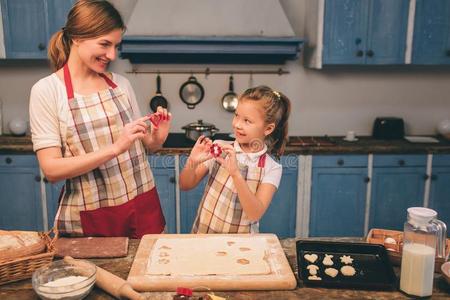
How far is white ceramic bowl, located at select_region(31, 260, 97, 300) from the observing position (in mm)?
1283

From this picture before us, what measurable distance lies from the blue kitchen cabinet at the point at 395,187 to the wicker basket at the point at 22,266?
279 centimetres

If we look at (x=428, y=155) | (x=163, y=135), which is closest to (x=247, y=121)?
(x=163, y=135)

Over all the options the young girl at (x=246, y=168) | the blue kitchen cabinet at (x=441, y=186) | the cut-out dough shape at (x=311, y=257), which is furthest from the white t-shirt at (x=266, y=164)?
the blue kitchen cabinet at (x=441, y=186)

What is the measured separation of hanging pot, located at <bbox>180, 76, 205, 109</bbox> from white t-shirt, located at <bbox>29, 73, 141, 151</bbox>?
2.15m

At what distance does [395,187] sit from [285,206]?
2.82 ft

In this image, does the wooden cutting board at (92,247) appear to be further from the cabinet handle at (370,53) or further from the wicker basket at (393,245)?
the cabinet handle at (370,53)

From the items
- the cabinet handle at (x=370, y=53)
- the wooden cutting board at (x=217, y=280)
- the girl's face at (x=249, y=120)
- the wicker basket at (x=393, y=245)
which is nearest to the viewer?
the wooden cutting board at (x=217, y=280)

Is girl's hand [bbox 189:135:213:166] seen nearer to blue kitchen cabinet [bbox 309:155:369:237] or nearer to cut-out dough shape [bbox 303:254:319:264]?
cut-out dough shape [bbox 303:254:319:264]

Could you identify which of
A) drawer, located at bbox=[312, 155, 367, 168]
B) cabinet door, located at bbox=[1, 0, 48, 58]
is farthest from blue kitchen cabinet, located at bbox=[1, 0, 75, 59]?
drawer, located at bbox=[312, 155, 367, 168]

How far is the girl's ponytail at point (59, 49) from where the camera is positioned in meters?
1.95

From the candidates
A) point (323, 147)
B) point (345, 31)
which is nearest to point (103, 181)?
point (323, 147)

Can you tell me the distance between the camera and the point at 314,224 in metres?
3.75

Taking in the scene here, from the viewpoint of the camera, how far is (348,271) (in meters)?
1.49

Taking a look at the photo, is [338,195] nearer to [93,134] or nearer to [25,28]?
[93,134]
